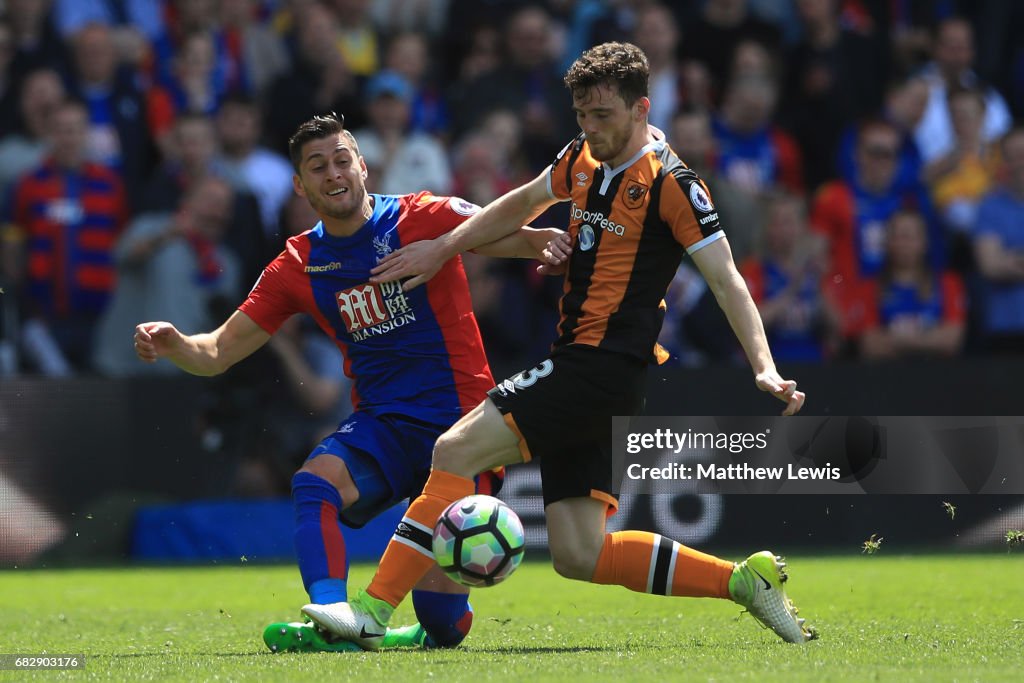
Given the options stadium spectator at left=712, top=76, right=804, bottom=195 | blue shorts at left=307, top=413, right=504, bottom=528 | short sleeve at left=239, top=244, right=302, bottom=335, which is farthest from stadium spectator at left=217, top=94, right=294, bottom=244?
blue shorts at left=307, top=413, right=504, bottom=528

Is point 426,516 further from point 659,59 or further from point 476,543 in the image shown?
point 659,59

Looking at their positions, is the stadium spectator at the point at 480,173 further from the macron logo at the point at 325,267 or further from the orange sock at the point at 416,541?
the orange sock at the point at 416,541

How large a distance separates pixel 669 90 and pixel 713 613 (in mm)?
6526

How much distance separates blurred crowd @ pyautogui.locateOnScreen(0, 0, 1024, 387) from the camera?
11.4 m

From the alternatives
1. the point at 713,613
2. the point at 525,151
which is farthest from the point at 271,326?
the point at 525,151

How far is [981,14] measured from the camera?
15125 millimetres

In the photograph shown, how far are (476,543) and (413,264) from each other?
1314 mm

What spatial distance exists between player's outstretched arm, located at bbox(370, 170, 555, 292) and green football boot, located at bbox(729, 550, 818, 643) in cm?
166

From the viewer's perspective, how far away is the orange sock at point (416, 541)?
19.7ft

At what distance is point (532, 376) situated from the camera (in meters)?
6.02

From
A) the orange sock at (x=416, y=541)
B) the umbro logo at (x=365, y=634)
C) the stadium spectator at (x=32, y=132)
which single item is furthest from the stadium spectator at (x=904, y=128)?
the umbro logo at (x=365, y=634)

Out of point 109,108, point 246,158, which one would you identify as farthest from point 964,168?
point 109,108

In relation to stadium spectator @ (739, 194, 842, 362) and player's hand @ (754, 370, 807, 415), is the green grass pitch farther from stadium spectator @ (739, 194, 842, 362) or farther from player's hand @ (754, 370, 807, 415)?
stadium spectator @ (739, 194, 842, 362)

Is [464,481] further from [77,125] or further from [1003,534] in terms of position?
[77,125]
